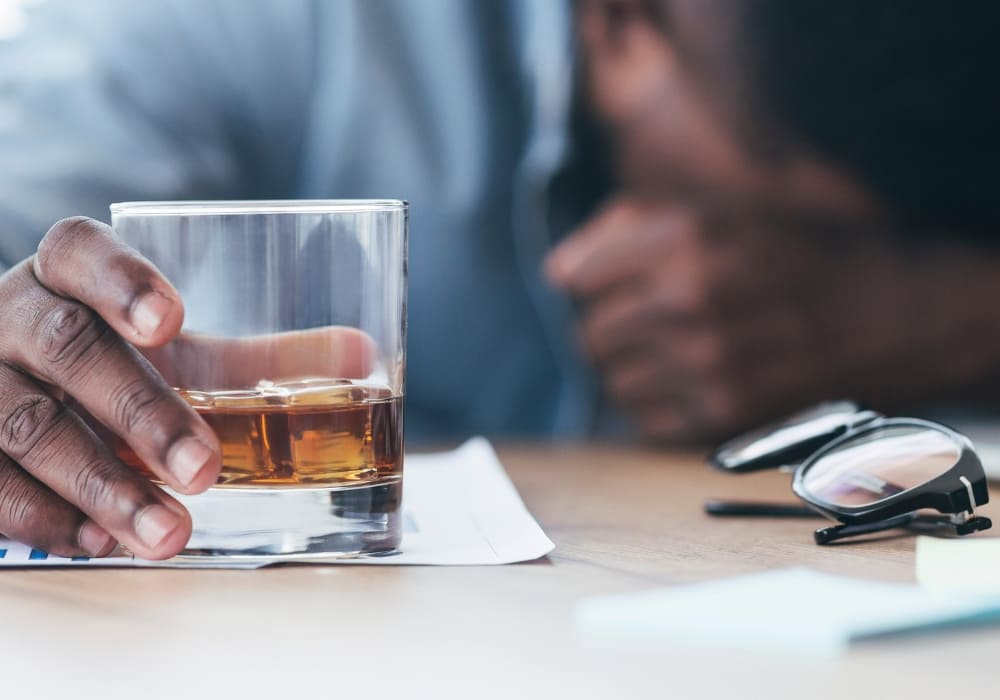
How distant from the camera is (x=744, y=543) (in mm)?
623

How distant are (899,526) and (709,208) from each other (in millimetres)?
767

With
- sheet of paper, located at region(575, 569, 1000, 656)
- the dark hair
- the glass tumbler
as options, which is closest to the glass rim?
the glass tumbler

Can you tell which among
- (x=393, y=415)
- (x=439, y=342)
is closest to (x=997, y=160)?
(x=439, y=342)

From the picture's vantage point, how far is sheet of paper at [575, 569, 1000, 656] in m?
0.41

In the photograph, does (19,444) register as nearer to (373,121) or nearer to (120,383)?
(120,383)

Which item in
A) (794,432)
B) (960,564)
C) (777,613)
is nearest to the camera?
(777,613)

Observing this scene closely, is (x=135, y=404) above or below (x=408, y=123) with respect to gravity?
below

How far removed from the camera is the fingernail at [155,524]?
0.51 m

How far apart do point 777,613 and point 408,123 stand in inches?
46.4

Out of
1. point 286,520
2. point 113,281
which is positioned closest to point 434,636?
point 286,520

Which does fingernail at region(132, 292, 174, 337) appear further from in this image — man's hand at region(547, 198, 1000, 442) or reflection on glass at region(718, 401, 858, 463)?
man's hand at region(547, 198, 1000, 442)

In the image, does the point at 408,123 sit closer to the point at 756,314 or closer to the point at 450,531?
the point at 756,314

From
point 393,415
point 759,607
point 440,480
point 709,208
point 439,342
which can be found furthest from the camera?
point 439,342

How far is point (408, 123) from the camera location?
1512mm
